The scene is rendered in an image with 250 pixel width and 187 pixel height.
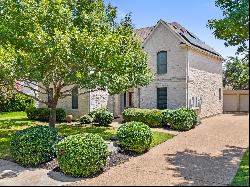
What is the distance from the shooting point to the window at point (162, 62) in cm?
2744

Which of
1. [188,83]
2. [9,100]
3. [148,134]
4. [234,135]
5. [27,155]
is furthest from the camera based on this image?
[9,100]

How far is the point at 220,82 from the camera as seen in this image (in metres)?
35.6

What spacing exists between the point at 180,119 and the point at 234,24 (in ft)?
32.5

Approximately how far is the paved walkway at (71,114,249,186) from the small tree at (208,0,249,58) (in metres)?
3.35

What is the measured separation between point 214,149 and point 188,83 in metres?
11.6

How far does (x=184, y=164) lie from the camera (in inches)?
493

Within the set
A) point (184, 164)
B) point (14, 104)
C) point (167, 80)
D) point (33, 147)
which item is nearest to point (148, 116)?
point (167, 80)

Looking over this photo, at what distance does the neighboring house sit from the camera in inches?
1043

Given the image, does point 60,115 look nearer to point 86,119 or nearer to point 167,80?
point 86,119

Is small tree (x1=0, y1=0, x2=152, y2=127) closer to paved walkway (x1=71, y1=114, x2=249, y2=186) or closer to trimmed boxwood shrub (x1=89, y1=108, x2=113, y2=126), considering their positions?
paved walkway (x1=71, y1=114, x2=249, y2=186)

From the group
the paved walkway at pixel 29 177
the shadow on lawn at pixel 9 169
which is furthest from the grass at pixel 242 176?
the shadow on lawn at pixel 9 169

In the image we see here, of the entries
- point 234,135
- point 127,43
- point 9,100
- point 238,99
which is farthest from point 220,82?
point 9,100

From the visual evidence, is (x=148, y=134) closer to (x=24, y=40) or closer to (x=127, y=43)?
(x=127, y=43)

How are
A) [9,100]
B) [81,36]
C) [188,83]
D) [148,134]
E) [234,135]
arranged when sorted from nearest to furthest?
[81,36] < [148,134] < [234,135] < [188,83] < [9,100]
